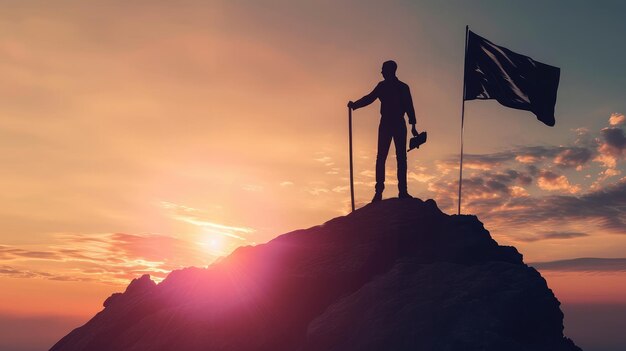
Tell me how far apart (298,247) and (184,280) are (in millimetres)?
3400

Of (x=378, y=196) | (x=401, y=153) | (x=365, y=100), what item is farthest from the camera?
(x=365, y=100)

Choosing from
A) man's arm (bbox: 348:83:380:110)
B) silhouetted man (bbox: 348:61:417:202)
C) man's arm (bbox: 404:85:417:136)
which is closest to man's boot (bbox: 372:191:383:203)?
silhouetted man (bbox: 348:61:417:202)

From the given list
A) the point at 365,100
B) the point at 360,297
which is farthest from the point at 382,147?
the point at 360,297

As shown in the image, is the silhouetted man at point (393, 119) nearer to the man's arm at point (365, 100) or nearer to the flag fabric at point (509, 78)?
the man's arm at point (365, 100)

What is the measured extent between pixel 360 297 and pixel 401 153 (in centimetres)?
494

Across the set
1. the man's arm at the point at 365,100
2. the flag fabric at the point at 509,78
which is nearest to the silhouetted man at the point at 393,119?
the man's arm at the point at 365,100

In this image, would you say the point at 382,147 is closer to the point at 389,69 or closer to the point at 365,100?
the point at 365,100

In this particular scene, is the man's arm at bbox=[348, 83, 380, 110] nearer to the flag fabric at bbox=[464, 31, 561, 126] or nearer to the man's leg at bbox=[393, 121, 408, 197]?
the man's leg at bbox=[393, 121, 408, 197]

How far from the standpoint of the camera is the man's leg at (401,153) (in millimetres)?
17078

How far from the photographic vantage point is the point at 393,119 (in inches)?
676

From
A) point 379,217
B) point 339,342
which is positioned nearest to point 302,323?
point 339,342

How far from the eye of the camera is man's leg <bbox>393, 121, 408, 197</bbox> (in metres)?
17.1

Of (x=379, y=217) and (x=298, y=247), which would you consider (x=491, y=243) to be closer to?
(x=379, y=217)

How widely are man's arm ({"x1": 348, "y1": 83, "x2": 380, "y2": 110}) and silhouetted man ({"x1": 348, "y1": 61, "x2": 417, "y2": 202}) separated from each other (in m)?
0.11
